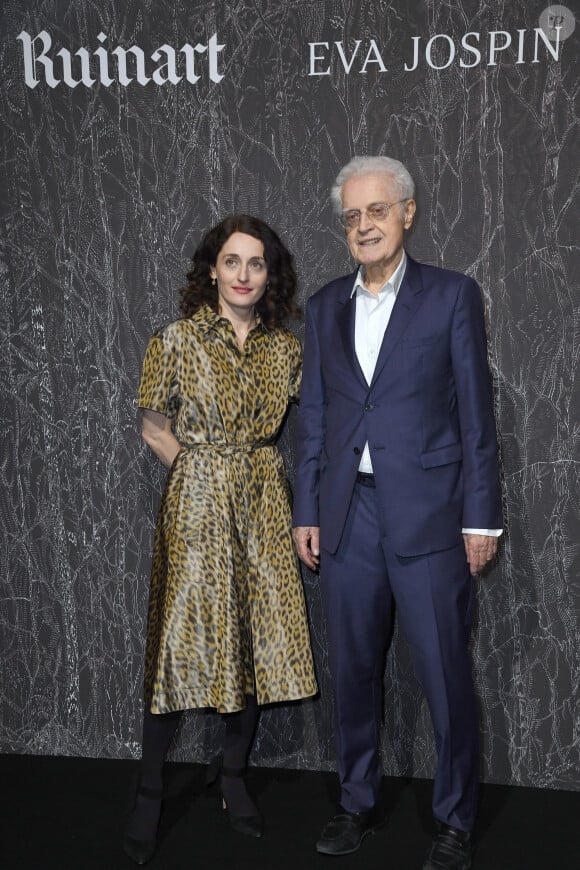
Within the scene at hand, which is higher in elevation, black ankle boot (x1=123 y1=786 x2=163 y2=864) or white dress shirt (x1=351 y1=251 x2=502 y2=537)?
white dress shirt (x1=351 y1=251 x2=502 y2=537)

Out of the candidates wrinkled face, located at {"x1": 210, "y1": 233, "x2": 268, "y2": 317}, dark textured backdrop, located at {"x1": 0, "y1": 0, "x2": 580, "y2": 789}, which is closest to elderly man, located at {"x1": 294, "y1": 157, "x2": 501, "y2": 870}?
wrinkled face, located at {"x1": 210, "y1": 233, "x2": 268, "y2": 317}

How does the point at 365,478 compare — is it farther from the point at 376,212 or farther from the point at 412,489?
the point at 376,212

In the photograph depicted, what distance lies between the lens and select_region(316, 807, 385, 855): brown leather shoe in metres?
2.62

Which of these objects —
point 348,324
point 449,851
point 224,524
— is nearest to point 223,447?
point 224,524

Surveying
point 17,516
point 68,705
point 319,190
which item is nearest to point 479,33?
point 319,190

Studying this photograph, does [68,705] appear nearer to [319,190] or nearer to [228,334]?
[228,334]

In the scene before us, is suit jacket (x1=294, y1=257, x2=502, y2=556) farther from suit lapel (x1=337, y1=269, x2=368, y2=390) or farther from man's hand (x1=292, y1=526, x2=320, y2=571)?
man's hand (x1=292, y1=526, x2=320, y2=571)

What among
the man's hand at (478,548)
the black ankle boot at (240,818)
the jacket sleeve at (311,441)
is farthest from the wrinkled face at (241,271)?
the black ankle boot at (240,818)

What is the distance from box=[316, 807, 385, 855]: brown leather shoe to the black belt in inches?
39.2

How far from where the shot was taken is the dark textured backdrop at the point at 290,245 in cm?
289

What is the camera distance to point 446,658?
8.22ft

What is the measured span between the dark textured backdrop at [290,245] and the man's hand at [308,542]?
47 centimetres

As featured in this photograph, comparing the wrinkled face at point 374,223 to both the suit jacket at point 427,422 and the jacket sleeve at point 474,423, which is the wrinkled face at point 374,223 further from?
the jacket sleeve at point 474,423

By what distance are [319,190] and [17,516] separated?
1.54m
